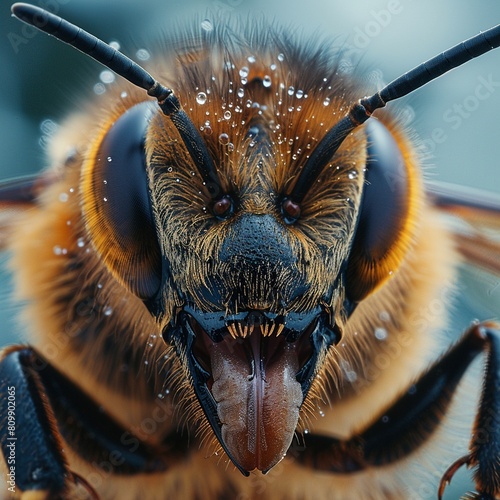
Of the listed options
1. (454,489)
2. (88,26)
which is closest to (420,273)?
(454,489)

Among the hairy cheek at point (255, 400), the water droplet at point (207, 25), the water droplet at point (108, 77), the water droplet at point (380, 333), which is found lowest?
the water droplet at point (380, 333)

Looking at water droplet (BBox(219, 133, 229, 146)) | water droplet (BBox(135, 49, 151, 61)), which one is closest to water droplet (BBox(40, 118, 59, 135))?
water droplet (BBox(135, 49, 151, 61))

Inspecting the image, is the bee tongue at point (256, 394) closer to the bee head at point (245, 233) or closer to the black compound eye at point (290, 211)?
the bee head at point (245, 233)

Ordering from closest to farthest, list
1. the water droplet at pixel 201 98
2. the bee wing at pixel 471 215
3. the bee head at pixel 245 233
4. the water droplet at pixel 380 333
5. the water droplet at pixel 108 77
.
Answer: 1. the bee head at pixel 245 233
2. the water droplet at pixel 201 98
3. the water droplet at pixel 108 77
4. the water droplet at pixel 380 333
5. the bee wing at pixel 471 215

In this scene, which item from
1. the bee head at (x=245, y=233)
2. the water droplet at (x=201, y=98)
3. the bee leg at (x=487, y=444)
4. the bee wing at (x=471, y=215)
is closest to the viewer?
the bee head at (x=245, y=233)

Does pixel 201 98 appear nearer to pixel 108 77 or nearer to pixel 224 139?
pixel 224 139

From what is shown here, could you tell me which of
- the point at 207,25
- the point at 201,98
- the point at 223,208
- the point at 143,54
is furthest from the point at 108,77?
the point at 223,208

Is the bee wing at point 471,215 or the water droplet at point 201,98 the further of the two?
the bee wing at point 471,215

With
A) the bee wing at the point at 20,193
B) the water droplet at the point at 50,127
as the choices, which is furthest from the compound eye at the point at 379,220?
the water droplet at the point at 50,127
